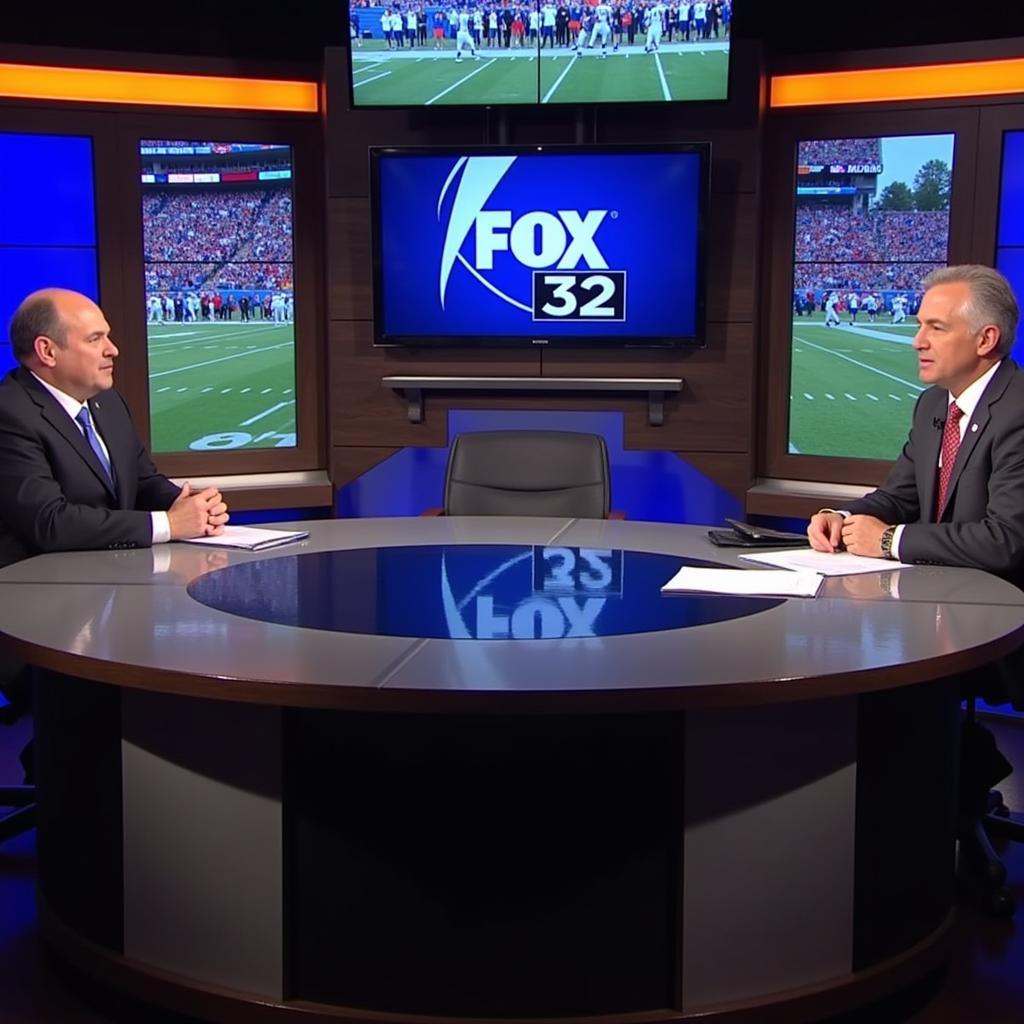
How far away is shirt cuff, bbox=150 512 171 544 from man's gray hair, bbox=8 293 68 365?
19.3 inches

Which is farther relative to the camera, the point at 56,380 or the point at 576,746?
the point at 56,380

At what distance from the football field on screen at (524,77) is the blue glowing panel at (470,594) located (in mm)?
2196

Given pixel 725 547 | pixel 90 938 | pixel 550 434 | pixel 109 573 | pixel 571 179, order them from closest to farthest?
pixel 90 938, pixel 109 573, pixel 725 547, pixel 550 434, pixel 571 179

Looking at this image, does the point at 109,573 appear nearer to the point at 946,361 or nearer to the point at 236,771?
the point at 236,771

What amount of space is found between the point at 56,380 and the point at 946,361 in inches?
85.1

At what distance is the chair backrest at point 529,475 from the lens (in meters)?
3.76

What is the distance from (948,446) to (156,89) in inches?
130

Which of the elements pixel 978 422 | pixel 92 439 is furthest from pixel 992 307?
pixel 92 439

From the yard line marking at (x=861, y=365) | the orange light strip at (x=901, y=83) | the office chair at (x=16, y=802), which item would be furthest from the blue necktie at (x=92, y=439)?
the orange light strip at (x=901, y=83)

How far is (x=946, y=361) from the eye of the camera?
9.66 ft

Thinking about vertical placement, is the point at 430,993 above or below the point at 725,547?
below

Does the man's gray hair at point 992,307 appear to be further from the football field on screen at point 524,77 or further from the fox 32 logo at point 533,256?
the fox 32 logo at point 533,256

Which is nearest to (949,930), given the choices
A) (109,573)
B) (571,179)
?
(109,573)

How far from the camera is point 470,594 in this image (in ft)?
7.88
